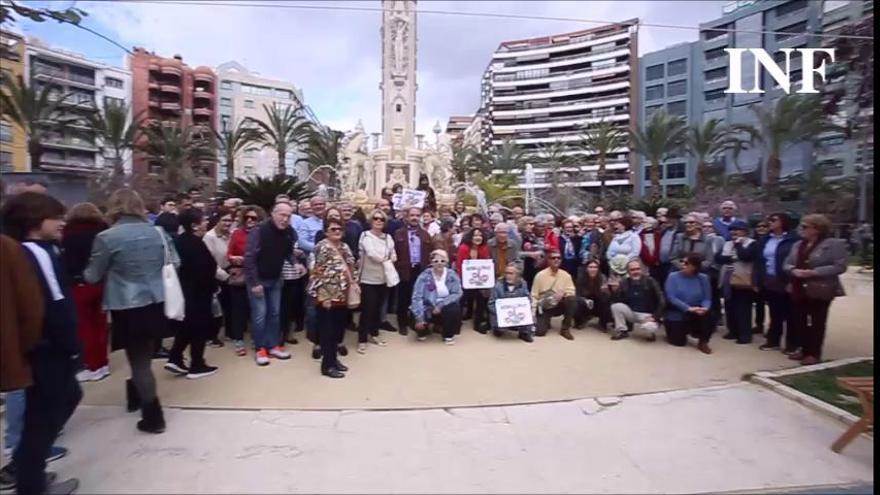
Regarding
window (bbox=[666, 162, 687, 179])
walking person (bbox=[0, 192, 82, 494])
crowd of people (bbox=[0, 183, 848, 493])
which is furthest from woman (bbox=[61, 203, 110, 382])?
window (bbox=[666, 162, 687, 179])

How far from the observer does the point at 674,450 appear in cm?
367

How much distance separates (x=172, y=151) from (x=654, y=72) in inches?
1718

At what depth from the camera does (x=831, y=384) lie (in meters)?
5.04

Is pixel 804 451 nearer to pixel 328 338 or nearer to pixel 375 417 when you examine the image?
pixel 375 417

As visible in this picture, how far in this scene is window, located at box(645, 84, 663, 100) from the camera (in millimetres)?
49625

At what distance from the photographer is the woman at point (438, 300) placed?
649 cm

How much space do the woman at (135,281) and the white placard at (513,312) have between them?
392cm

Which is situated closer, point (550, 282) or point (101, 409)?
point (101, 409)

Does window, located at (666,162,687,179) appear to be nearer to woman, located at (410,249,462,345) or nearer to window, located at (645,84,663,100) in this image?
window, located at (645,84,663,100)

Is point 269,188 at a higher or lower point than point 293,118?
lower

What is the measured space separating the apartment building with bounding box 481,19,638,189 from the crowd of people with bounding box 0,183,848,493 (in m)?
60.9

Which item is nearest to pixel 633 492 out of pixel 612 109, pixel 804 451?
pixel 804 451

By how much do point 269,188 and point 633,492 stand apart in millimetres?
7699

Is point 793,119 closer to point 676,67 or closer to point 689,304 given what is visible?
point 689,304
